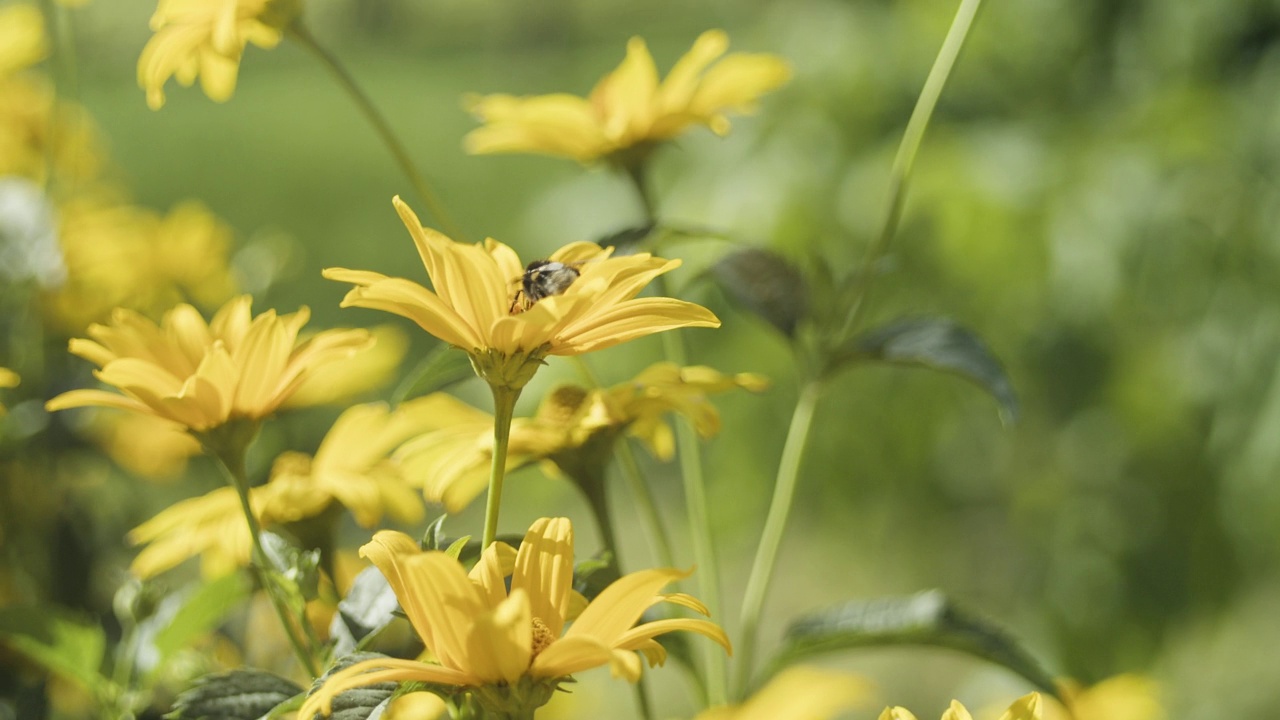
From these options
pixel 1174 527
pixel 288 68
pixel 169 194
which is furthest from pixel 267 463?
pixel 288 68

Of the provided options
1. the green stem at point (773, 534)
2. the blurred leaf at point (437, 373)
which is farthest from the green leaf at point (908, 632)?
the blurred leaf at point (437, 373)

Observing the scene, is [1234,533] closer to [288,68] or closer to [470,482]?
[470,482]

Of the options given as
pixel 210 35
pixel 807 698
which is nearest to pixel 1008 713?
pixel 807 698

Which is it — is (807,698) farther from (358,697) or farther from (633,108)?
(633,108)

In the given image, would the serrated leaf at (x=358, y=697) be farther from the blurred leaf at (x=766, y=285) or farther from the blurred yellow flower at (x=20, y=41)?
the blurred yellow flower at (x=20, y=41)

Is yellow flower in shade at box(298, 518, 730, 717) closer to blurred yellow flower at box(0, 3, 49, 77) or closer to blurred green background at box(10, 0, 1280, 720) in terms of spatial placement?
blurred green background at box(10, 0, 1280, 720)

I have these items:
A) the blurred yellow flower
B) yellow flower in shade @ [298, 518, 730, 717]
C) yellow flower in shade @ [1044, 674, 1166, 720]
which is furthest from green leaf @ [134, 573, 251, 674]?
the blurred yellow flower
